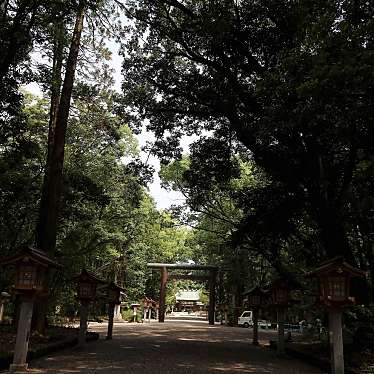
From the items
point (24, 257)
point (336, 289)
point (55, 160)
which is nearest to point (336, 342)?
point (336, 289)

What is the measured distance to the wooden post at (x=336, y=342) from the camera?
22.4 ft

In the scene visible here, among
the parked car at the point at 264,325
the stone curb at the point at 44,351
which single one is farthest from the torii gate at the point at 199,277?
the stone curb at the point at 44,351

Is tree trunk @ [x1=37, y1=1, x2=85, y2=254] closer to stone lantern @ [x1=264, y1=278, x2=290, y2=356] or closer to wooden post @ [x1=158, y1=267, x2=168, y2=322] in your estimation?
stone lantern @ [x1=264, y1=278, x2=290, y2=356]

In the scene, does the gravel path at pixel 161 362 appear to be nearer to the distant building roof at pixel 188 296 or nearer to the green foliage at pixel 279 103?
the green foliage at pixel 279 103

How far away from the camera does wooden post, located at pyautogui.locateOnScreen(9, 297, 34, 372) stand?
21.7 feet

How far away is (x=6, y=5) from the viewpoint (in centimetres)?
891

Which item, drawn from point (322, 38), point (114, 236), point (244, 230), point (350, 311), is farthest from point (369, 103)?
point (114, 236)

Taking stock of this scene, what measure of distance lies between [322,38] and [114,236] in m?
16.4

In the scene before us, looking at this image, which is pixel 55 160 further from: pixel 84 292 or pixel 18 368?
pixel 18 368

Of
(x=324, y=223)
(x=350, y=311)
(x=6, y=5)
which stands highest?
(x=6, y=5)

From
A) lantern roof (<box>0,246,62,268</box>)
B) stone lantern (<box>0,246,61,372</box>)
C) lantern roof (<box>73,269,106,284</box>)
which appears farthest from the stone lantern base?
lantern roof (<box>73,269,106,284</box>)

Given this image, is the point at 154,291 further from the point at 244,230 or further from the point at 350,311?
the point at 350,311

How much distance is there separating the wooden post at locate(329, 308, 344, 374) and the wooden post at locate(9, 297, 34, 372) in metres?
5.21

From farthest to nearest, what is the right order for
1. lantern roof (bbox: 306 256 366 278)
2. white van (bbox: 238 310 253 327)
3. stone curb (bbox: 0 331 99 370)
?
white van (bbox: 238 310 253 327) < lantern roof (bbox: 306 256 366 278) < stone curb (bbox: 0 331 99 370)
